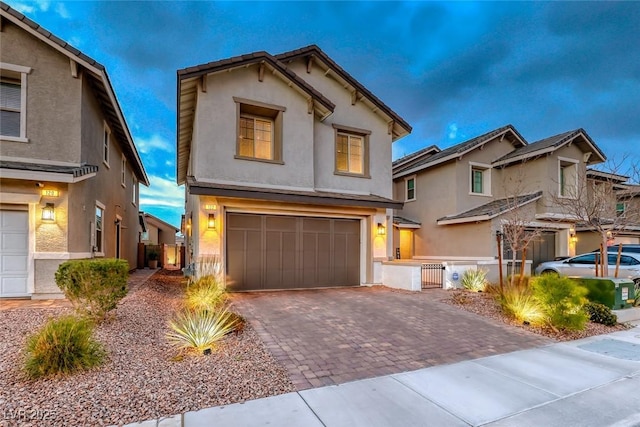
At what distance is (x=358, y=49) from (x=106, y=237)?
2236 centimetres

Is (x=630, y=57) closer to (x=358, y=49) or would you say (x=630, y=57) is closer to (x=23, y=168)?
(x=358, y=49)

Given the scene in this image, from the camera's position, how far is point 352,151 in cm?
1317

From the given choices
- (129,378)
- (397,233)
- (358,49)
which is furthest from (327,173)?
(358,49)

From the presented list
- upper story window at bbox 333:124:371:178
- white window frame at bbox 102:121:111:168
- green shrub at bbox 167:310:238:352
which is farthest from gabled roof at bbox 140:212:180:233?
green shrub at bbox 167:310:238:352

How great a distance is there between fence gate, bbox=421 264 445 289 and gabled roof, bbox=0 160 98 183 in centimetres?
1127

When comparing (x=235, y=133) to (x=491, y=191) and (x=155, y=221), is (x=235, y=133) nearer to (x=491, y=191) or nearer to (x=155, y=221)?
(x=491, y=191)

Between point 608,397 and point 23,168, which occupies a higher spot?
point 23,168

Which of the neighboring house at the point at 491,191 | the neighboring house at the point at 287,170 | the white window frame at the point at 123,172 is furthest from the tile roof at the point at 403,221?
the white window frame at the point at 123,172

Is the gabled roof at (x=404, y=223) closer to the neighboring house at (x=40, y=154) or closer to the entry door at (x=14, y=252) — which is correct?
the neighboring house at (x=40, y=154)

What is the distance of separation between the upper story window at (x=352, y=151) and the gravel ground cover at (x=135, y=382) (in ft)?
27.6

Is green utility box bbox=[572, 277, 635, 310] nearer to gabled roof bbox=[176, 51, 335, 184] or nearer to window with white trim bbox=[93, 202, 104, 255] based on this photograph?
gabled roof bbox=[176, 51, 335, 184]

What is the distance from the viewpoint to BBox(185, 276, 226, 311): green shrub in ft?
24.1

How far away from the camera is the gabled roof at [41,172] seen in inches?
306

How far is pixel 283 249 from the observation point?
37.4 ft
